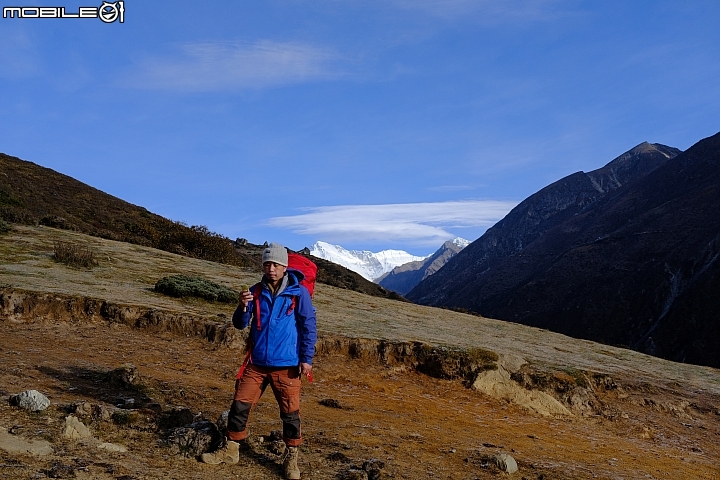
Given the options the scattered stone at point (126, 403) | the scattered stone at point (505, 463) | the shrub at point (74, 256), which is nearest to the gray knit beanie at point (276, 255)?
the scattered stone at point (126, 403)

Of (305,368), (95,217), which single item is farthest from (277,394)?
(95,217)

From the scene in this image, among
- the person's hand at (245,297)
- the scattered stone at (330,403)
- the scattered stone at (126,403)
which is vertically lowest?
the scattered stone at (330,403)

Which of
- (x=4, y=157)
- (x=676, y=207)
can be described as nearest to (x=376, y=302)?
(x=4, y=157)

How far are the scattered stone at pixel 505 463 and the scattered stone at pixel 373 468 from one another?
4.54ft

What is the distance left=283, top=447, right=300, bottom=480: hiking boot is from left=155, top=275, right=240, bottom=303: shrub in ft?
30.6

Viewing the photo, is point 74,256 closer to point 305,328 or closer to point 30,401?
point 30,401

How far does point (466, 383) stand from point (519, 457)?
170 inches

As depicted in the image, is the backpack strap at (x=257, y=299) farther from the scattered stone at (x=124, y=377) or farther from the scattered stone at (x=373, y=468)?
the scattered stone at (x=124, y=377)

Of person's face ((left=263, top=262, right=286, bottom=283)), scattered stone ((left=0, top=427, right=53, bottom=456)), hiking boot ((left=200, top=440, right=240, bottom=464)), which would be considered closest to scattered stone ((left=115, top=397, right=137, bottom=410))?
scattered stone ((left=0, top=427, right=53, bottom=456))

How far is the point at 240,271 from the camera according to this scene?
66.7 feet

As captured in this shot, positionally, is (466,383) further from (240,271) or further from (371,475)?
(240,271)

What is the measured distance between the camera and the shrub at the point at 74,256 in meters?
15.2

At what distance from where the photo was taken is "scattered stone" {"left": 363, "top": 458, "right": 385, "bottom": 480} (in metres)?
5.14

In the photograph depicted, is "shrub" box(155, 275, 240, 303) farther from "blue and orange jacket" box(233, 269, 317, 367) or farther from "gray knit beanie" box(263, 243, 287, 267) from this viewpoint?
"gray knit beanie" box(263, 243, 287, 267)
